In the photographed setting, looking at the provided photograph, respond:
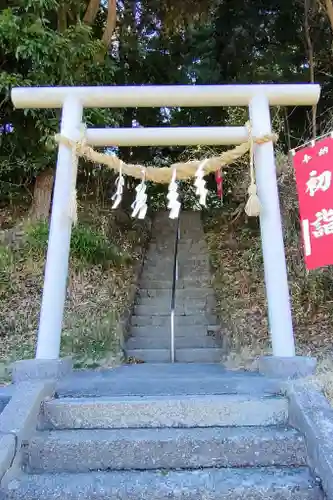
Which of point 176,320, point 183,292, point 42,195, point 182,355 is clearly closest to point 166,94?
point 182,355

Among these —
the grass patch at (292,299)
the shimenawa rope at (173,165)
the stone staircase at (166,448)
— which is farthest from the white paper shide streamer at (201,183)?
the grass patch at (292,299)

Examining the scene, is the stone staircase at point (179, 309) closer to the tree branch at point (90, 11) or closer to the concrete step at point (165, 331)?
the concrete step at point (165, 331)

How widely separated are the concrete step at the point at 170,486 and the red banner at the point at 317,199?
1.78 m

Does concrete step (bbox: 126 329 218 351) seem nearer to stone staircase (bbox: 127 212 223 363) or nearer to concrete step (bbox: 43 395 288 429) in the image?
stone staircase (bbox: 127 212 223 363)

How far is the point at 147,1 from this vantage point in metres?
→ 8.24

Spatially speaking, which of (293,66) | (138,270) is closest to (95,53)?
(138,270)

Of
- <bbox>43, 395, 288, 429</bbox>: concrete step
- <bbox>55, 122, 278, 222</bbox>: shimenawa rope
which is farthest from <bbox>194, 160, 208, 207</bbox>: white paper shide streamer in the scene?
<bbox>43, 395, 288, 429</bbox>: concrete step

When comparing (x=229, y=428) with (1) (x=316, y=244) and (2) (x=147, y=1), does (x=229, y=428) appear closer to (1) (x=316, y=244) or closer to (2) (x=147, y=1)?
(1) (x=316, y=244)

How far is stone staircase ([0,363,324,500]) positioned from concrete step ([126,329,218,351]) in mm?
2617

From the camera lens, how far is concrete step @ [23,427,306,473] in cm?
244

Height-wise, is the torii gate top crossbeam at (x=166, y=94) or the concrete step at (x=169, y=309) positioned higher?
the torii gate top crossbeam at (x=166, y=94)

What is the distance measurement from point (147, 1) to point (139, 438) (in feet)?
25.9

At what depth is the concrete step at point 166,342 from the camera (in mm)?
5657

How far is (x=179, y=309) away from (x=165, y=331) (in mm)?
498
